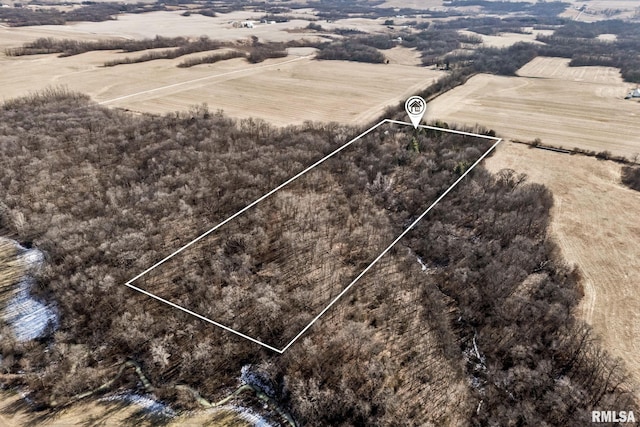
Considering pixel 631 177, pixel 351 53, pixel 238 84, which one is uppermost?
pixel 351 53

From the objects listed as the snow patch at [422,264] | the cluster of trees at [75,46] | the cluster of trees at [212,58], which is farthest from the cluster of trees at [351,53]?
the snow patch at [422,264]

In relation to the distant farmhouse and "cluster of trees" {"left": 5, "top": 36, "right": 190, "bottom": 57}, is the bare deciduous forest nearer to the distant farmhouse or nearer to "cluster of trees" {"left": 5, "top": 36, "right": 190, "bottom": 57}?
the distant farmhouse

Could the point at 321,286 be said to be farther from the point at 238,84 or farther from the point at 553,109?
the point at 238,84

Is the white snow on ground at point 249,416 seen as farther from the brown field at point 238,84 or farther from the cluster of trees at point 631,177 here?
the brown field at point 238,84

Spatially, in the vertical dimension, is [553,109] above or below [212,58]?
below

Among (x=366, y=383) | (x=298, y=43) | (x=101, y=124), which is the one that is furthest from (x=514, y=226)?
(x=298, y=43)

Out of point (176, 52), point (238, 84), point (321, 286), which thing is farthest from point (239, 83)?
point (321, 286)

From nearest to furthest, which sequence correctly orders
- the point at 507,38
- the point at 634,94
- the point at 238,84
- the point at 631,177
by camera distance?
the point at 631,177, the point at 634,94, the point at 238,84, the point at 507,38
